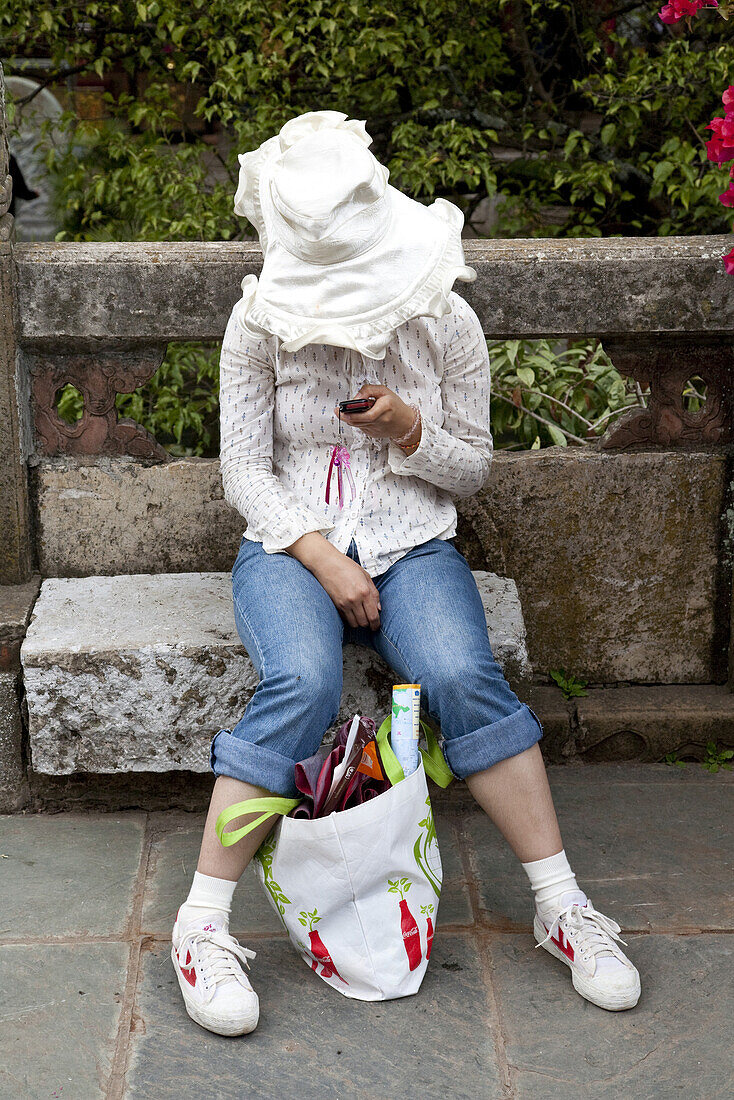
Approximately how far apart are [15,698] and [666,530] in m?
1.69

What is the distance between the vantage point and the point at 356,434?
2.36m

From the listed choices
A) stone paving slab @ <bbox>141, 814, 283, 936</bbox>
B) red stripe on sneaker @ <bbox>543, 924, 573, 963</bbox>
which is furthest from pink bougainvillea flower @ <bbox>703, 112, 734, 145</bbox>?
stone paving slab @ <bbox>141, 814, 283, 936</bbox>

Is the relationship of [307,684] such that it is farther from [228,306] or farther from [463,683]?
[228,306]

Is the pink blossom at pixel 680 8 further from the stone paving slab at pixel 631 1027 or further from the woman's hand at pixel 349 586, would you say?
the stone paving slab at pixel 631 1027

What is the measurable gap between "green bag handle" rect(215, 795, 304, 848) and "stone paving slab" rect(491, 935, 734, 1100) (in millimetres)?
547

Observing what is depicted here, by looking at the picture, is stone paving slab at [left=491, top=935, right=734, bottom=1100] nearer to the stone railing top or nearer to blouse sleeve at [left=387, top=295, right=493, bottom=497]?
blouse sleeve at [left=387, top=295, right=493, bottom=497]

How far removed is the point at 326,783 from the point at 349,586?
0.41 metres

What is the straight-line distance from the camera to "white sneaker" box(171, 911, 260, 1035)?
1938 mm

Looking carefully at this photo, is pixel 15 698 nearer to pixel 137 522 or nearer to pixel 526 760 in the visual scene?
pixel 137 522

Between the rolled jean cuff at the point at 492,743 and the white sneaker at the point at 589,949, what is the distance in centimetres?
30

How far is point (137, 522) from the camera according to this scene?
2.84 m

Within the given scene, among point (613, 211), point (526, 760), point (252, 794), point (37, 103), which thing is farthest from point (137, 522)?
point (37, 103)

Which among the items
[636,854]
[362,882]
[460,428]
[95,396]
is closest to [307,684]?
[362,882]

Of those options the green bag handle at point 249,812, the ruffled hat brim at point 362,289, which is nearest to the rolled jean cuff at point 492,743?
the green bag handle at point 249,812
